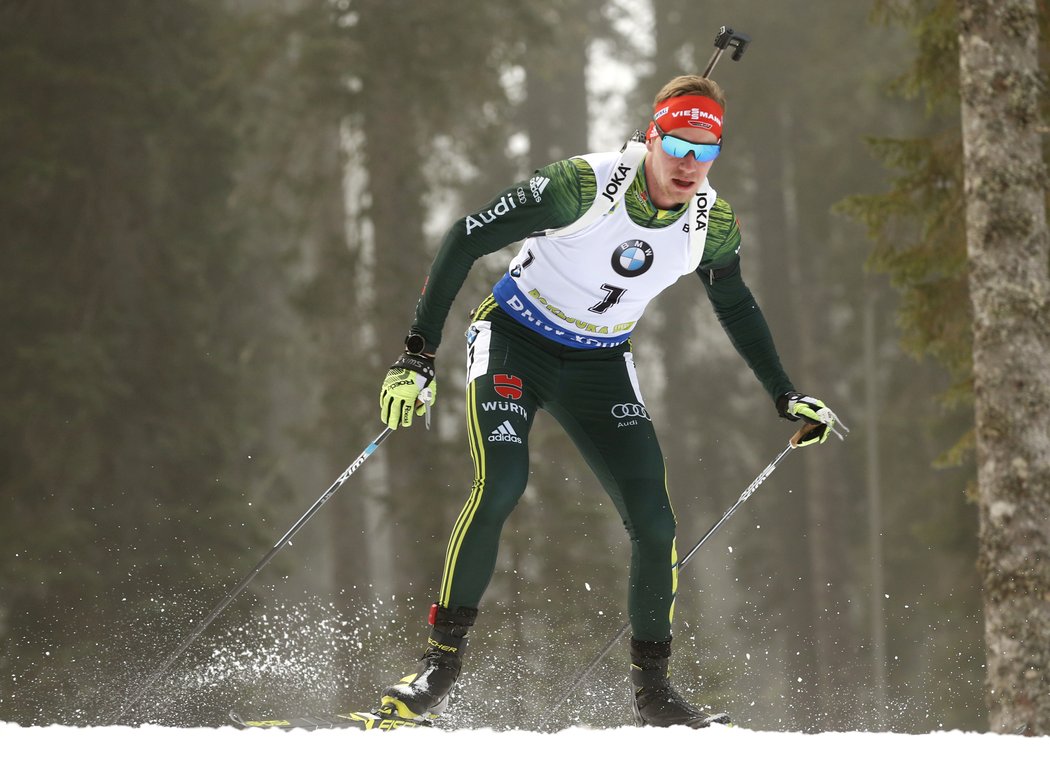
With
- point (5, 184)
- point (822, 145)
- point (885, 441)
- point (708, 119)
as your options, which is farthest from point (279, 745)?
point (822, 145)

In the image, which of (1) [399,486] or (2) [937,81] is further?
(1) [399,486]

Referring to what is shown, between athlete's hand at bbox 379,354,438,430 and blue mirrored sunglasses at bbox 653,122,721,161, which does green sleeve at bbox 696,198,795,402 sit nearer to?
blue mirrored sunglasses at bbox 653,122,721,161

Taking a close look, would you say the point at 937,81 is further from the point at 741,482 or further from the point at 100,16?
the point at 741,482

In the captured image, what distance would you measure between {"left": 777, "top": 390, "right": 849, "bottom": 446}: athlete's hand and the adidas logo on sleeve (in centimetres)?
131

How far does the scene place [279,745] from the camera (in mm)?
4254

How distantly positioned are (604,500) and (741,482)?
657 cm

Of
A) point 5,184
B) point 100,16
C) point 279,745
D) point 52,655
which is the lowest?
point 52,655

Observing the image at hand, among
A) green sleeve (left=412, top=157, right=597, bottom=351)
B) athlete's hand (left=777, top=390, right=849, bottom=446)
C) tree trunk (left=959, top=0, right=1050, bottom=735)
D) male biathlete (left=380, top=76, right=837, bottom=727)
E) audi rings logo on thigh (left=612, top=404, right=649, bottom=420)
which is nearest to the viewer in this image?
male biathlete (left=380, top=76, right=837, bottom=727)

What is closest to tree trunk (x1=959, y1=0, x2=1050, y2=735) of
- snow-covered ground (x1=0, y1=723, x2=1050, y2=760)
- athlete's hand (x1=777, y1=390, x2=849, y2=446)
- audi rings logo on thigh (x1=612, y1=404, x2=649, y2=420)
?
athlete's hand (x1=777, y1=390, x2=849, y2=446)

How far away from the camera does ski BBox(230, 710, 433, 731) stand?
4.77 metres

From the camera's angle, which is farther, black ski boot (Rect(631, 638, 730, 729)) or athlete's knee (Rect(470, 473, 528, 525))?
black ski boot (Rect(631, 638, 730, 729))

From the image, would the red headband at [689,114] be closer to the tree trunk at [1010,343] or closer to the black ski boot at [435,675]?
the black ski boot at [435,675]

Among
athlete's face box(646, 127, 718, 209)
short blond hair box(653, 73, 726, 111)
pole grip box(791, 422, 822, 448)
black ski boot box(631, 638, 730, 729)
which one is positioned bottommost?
black ski boot box(631, 638, 730, 729)

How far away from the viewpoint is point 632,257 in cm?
516
